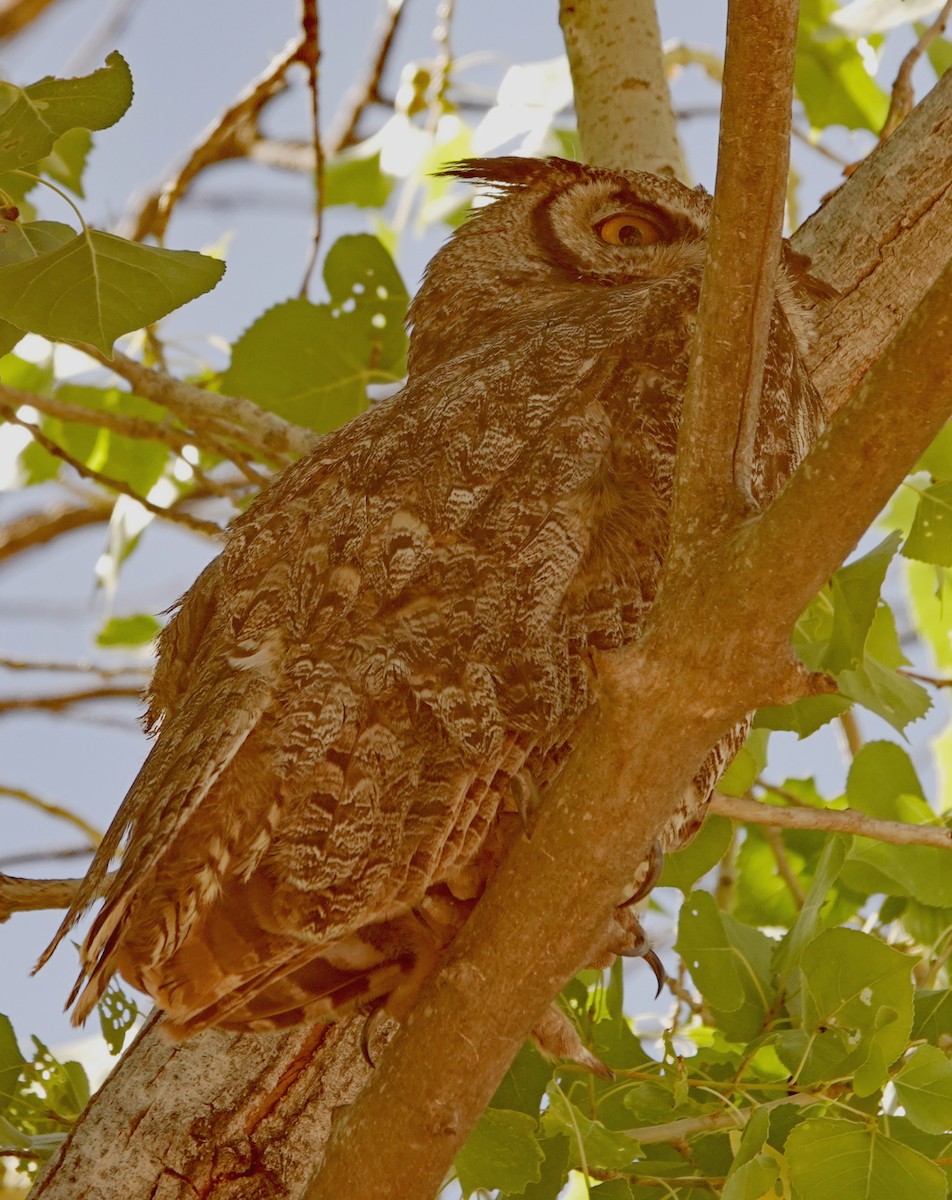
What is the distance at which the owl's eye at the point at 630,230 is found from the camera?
2627mm

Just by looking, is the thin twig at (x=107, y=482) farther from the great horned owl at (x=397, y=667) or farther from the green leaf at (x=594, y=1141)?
the green leaf at (x=594, y=1141)

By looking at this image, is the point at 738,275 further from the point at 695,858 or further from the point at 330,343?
the point at 330,343

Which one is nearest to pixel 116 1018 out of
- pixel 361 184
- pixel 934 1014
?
pixel 934 1014

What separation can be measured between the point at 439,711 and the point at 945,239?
49.9 inches

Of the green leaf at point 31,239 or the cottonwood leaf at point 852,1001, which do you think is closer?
the cottonwood leaf at point 852,1001

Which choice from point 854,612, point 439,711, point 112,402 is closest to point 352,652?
point 439,711

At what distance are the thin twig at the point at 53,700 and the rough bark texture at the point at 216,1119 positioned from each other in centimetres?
196

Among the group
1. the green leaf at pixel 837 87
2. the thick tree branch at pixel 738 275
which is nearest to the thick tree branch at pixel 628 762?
the thick tree branch at pixel 738 275

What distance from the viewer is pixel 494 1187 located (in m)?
1.83

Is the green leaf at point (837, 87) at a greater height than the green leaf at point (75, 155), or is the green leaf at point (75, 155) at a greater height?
the green leaf at point (837, 87)

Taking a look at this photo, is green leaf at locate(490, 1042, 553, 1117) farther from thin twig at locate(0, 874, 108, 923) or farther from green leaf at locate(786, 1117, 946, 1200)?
thin twig at locate(0, 874, 108, 923)

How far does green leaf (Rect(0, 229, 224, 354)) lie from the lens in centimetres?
172

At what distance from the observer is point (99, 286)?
1752 millimetres

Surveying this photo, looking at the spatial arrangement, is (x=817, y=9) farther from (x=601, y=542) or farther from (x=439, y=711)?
(x=439, y=711)
